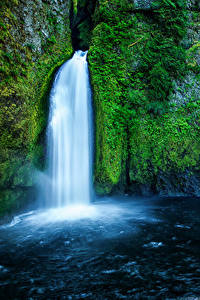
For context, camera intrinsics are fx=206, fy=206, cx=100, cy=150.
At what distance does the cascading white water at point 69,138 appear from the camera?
564 centimetres

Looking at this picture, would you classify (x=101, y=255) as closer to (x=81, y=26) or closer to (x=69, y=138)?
(x=69, y=138)

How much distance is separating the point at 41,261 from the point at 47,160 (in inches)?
121

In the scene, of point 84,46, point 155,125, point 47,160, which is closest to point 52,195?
point 47,160

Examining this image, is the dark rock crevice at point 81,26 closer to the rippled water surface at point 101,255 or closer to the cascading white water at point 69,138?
the cascading white water at point 69,138

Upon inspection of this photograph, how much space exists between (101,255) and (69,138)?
364 cm

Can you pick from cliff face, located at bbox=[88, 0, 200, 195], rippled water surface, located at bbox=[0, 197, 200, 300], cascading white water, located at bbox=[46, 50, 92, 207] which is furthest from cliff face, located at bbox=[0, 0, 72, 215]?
cliff face, located at bbox=[88, 0, 200, 195]

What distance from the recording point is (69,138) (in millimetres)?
5934

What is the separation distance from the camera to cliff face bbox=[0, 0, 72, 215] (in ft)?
14.0

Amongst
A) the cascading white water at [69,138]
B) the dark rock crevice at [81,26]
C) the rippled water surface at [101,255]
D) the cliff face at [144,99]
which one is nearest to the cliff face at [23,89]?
the cascading white water at [69,138]

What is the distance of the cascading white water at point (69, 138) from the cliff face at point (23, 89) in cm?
35

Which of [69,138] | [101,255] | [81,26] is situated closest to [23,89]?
[69,138]

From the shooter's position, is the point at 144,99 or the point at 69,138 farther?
the point at 144,99

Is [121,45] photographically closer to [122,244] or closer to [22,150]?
[22,150]

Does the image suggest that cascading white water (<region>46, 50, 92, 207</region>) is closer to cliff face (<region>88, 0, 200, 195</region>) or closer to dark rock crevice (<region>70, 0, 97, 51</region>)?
cliff face (<region>88, 0, 200, 195</region>)
